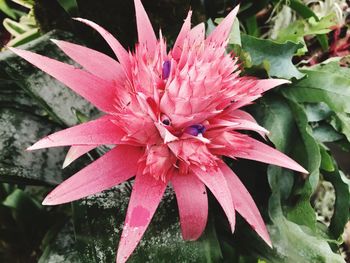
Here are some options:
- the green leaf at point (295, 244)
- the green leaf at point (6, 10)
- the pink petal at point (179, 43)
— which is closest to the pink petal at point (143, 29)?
the pink petal at point (179, 43)

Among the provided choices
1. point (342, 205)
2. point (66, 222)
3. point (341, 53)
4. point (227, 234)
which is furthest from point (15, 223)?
point (341, 53)

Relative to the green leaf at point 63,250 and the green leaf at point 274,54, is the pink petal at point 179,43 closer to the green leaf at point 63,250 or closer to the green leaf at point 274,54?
the green leaf at point 274,54

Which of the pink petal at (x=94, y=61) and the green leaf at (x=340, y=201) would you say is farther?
the green leaf at (x=340, y=201)

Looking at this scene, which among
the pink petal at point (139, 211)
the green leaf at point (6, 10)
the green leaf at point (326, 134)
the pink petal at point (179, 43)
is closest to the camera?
the pink petal at point (139, 211)

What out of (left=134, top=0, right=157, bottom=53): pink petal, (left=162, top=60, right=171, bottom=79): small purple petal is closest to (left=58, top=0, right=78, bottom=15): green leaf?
(left=134, top=0, right=157, bottom=53): pink petal

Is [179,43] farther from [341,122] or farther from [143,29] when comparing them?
[341,122]

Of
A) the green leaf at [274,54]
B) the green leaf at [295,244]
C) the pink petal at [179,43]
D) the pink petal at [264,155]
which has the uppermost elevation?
the pink petal at [179,43]
